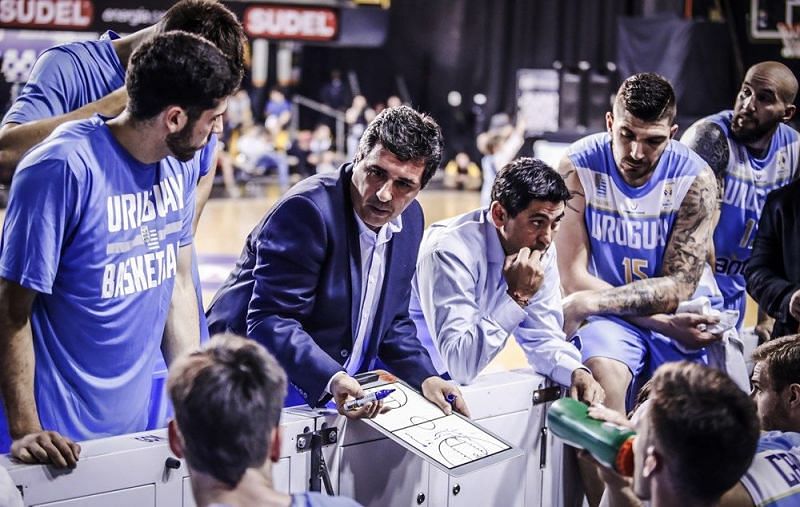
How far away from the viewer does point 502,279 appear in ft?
12.0

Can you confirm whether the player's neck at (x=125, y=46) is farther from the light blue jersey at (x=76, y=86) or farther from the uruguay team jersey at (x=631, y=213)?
the uruguay team jersey at (x=631, y=213)

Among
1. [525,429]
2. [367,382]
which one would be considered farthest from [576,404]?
[525,429]

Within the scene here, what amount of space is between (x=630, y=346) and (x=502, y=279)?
0.64 m

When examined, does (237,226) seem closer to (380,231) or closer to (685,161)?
(685,161)

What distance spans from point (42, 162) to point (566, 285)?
89.1 inches

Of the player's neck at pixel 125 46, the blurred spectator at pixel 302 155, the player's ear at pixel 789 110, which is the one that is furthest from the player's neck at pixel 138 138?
→ the blurred spectator at pixel 302 155

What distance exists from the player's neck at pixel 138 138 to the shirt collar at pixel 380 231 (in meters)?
0.64

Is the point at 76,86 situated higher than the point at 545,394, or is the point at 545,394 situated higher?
the point at 76,86

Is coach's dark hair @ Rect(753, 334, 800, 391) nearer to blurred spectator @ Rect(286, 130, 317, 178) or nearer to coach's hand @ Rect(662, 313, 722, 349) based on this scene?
coach's hand @ Rect(662, 313, 722, 349)

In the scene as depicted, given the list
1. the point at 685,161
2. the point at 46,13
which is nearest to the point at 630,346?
the point at 685,161

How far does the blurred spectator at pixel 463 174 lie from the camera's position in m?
20.0

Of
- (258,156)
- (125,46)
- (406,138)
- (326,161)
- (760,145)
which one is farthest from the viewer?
(326,161)

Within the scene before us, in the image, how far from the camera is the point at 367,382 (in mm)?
2990

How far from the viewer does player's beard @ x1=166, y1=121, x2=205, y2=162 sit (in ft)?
Result: 8.79
